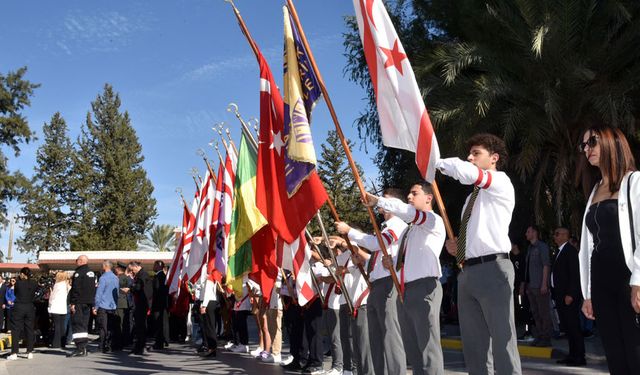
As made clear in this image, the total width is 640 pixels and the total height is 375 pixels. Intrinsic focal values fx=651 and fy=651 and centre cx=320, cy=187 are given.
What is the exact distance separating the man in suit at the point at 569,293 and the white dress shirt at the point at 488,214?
4585 millimetres

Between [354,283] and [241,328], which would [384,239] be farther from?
[241,328]

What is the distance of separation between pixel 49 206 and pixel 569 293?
176ft

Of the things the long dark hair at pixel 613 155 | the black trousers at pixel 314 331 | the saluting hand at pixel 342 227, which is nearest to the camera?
the long dark hair at pixel 613 155

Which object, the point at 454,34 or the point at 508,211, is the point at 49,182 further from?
the point at 508,211

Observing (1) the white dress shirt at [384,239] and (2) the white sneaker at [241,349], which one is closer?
(1) the white dress shirt at [384,239]

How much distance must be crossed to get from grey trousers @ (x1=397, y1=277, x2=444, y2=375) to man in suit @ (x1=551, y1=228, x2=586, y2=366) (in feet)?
12.9

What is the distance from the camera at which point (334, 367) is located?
9508mm

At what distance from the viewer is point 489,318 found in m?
4.79

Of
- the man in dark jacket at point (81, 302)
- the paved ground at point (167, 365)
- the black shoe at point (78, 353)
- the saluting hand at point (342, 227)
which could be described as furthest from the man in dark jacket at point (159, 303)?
the saluting hand at point (342, 227)

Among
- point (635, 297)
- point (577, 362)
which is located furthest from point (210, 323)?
point (635, 297)

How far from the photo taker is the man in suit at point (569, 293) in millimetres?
9102

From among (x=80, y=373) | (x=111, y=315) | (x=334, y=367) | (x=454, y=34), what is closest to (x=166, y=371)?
(x=80, y=373)

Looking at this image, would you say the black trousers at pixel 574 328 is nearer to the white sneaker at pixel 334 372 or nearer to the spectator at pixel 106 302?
the white sneaker at pixel 334 372

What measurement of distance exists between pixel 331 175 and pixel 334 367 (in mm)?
45675
